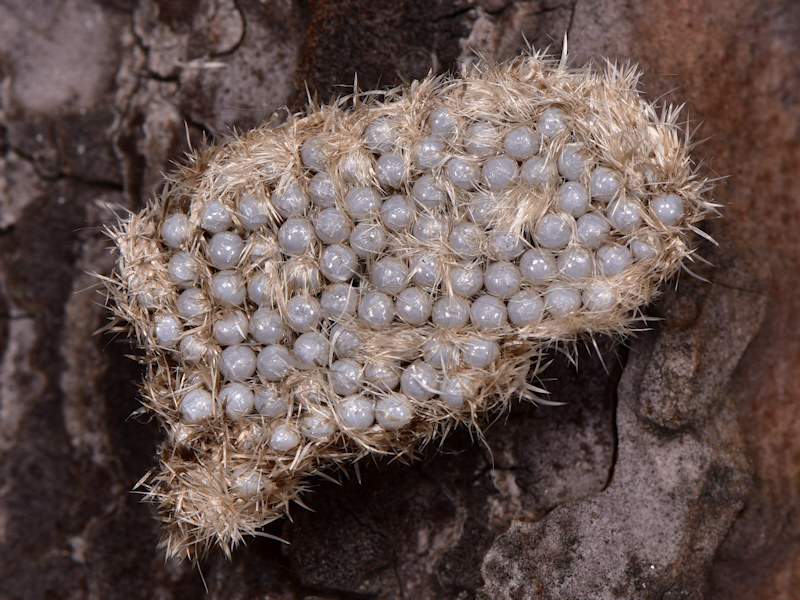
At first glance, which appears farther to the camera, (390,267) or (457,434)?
(457,434)

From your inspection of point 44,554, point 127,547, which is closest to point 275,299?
point 127,547

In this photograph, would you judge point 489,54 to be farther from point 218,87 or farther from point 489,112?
point 218,87

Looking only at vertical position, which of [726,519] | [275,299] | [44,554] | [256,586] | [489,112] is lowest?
[44,554]

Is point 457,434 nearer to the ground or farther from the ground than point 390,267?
→ nearer to the ground
